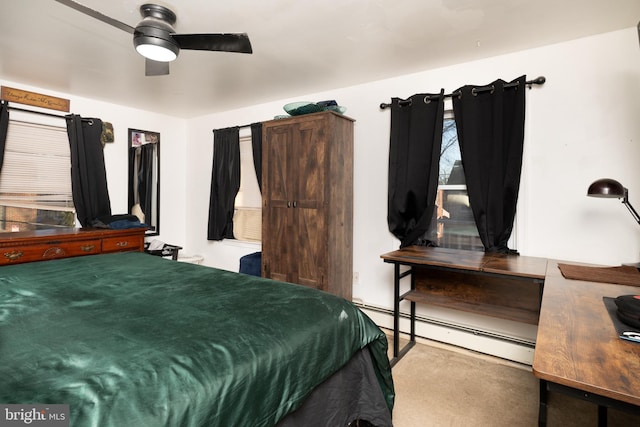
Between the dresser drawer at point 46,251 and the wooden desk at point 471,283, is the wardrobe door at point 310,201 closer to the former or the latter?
the wooden desk at point 471,283

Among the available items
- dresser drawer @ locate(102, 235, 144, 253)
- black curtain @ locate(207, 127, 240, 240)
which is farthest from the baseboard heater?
dresser drawer @ locate(102, 235, 144, 253)

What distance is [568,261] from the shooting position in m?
2.38

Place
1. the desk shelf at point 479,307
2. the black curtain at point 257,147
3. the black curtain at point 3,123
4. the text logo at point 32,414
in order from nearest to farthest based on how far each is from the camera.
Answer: the text logo at point 32,414
the desk shelf at point 479,307
the black curtain at point 3,123
the black curtain at point 257,147

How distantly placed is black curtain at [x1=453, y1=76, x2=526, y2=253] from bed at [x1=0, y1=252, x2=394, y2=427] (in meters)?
1.52

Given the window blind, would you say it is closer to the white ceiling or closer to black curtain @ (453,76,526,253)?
the white ceiling

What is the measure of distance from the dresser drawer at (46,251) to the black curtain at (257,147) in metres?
1.82

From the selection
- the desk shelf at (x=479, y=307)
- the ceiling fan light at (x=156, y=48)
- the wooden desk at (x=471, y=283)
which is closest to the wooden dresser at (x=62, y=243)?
the ceiling fan light at (x=156, y=48)

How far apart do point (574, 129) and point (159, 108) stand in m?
4.48

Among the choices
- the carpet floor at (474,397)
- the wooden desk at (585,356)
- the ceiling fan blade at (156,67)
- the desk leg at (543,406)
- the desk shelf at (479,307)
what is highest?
the ceiling fan blade at (156,67)

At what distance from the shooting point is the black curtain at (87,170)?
3658 mm

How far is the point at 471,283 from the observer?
2.69 m

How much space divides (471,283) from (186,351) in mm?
2361

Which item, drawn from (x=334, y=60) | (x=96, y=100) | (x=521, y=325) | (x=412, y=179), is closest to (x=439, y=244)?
(x=412, y=179)

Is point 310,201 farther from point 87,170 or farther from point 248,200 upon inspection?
point 87,170
